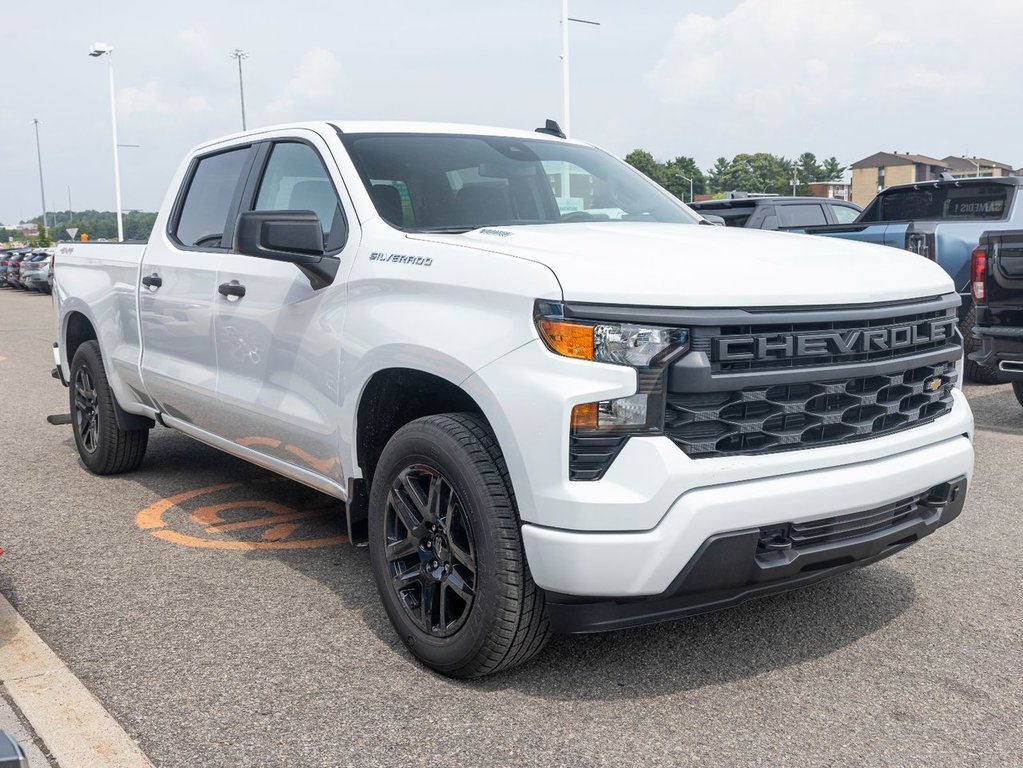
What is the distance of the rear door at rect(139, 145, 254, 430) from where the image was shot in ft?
16.5

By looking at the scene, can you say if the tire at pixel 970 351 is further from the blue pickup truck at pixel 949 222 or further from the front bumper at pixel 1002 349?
the front bumper at pixel 1002 349

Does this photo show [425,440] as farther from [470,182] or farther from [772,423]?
[470,182]

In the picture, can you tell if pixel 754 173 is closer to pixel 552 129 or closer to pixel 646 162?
pixel 646 162

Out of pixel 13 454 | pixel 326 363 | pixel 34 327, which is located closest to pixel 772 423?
pixel 326 363

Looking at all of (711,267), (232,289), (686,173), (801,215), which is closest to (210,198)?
(232,289)

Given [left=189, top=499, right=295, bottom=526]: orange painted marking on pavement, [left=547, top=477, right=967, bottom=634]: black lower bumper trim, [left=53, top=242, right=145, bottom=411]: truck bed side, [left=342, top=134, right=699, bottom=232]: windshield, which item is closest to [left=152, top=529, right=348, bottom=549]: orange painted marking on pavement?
[left=189, top=499, right=295, bottom=526]: orange painted marking on pavement

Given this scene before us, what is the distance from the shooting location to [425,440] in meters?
3.47

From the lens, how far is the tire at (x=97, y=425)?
6.34 m

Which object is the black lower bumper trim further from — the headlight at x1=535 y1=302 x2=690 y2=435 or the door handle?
the door handle

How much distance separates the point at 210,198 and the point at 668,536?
330 cm

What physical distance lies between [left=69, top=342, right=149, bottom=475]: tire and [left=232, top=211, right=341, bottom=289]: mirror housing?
2683mm

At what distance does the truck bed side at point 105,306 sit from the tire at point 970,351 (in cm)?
661

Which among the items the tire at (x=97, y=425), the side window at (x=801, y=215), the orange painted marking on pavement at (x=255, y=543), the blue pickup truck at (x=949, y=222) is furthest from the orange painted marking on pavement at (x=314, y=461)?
the side window at (x=801, y=215)

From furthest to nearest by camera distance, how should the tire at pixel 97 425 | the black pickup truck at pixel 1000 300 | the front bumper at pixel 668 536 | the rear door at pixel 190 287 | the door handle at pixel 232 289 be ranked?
the black pickup truck at pixel 1000 300 → the tire at pixel 97 425 → the rear door at pixel 190 287 → the door handle at pixel 232 289 → the front bumper at pixel 668 536
